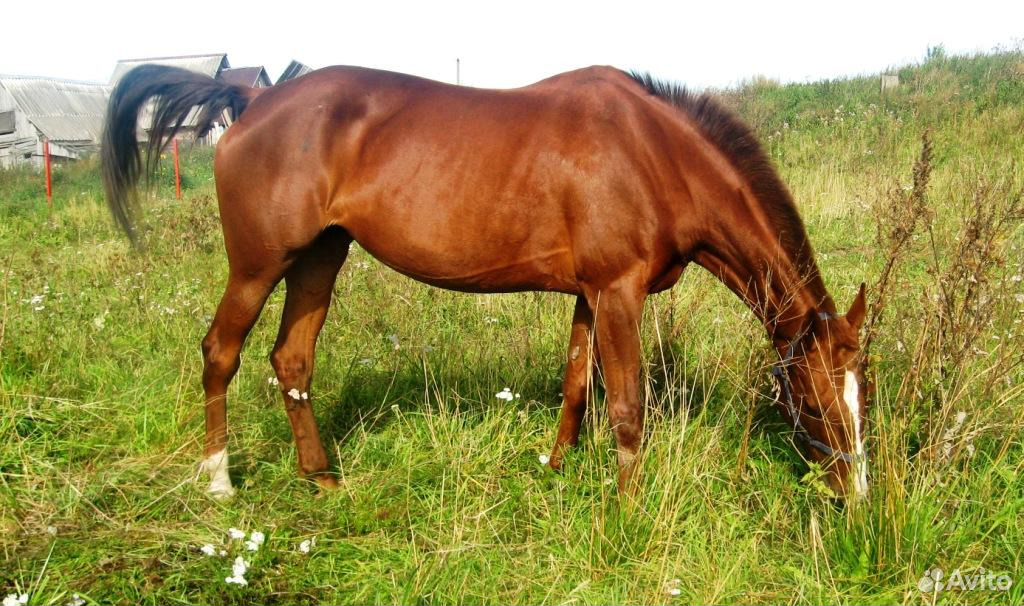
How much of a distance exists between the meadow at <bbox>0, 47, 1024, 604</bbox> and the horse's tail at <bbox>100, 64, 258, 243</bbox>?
2.92 ft

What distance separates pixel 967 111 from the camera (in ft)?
40.6

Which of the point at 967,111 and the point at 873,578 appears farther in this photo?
the point at 967,111

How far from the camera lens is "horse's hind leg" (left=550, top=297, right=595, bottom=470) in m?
3.65

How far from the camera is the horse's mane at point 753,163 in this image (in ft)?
10.2

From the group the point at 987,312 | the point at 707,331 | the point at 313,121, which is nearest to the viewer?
the point at 987,312

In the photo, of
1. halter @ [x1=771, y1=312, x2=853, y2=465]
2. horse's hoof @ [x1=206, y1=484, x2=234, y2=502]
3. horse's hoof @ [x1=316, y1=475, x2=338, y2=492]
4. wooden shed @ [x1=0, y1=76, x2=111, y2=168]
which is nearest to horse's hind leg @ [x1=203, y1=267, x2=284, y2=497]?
horse's hoof @ [x1=206, y1=484, x2=234, y2=502]

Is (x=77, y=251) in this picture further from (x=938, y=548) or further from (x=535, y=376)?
(x=938, y=548)

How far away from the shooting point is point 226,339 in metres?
3.51

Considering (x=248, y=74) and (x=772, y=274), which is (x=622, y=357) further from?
(x=248, y=74)

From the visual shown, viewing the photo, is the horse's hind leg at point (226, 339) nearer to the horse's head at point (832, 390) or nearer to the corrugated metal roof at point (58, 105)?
the horse's head at point (832, 390)

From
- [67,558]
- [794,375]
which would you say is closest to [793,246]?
[794,375]

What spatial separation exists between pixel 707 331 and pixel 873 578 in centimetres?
240

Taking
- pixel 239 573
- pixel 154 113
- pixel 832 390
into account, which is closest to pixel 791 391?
pixel 832 390

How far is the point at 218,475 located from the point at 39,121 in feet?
92.1
